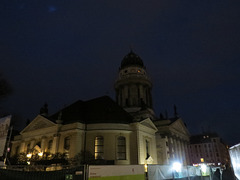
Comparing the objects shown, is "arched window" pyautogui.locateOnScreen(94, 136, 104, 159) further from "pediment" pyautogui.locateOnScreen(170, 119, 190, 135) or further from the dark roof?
"pediment" pyautogui.locateOnScreen(170, 119, 190, 135)

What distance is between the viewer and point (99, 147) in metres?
30.9

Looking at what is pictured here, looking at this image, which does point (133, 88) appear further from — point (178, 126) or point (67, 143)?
point (67, 143)

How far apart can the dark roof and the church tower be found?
1401cm

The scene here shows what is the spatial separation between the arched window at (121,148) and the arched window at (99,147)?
2578 mm

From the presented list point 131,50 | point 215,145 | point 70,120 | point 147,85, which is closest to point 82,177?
point 70,120

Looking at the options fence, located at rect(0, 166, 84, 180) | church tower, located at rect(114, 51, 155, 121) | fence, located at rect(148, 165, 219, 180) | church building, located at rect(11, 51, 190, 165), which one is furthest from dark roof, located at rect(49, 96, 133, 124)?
fence, located at rect(0, 166, 84, 180)

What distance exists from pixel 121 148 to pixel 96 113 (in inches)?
285

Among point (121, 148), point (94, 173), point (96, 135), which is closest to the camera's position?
point (94, 173)

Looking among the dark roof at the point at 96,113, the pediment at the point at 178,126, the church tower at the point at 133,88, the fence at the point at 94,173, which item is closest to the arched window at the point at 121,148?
the dark roof at the point at 96,113

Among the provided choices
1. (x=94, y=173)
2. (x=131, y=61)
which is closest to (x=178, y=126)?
(x=131, y=61)

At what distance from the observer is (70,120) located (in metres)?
33.0

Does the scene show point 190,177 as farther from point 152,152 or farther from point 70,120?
point 70,120

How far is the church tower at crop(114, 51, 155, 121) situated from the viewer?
52625 millimetres

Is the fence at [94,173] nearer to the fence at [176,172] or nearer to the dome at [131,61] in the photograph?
the fence at [176,172]
